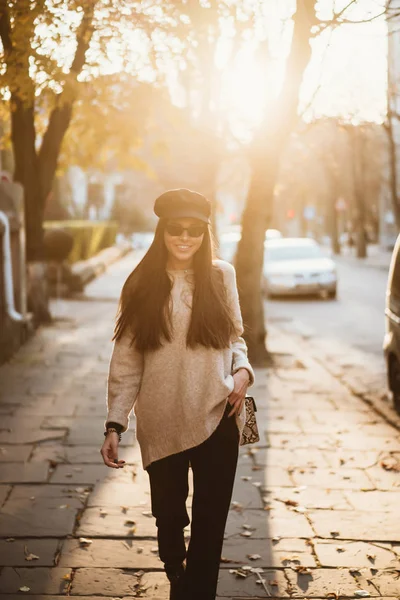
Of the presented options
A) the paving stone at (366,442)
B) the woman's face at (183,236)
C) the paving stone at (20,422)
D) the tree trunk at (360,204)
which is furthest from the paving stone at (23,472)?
the tree trunk at (360,204)

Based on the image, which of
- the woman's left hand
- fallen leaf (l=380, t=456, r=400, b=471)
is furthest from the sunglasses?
fallen leaf (l=380, t=456, r=400, b=471)

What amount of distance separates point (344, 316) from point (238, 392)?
1612 centimetres

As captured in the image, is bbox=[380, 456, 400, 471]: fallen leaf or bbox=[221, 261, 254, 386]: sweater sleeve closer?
bbox=[221, 261, 254, 386]: sweater sleeve

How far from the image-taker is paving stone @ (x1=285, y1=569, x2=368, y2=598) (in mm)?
4348

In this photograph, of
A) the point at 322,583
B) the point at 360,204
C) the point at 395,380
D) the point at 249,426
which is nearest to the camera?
the point at 249,426

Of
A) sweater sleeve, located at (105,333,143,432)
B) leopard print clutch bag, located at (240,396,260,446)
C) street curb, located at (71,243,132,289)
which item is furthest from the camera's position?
street curb, located at (71,243,132,289)

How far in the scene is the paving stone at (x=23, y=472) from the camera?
6336 millimetres

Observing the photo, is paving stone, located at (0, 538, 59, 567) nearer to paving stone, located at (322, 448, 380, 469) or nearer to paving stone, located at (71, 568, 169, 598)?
paving stone, located at (71, 568, 169, 598)

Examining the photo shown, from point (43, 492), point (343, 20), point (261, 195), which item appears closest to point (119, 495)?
point (43, 492)

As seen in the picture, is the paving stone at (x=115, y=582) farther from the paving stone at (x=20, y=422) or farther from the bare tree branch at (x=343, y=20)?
the bare tree branch at (x=343, y=20)

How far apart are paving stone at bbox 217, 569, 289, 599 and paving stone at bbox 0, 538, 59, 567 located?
86 cm

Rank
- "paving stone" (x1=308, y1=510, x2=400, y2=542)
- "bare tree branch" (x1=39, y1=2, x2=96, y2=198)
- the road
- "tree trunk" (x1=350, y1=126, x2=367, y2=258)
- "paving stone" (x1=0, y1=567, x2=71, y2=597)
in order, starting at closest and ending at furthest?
"paving stone" (x1=0, y1=567, x2=71, y2=597) < "paving stone" (x1=308, y1=510, x2=400, y2=542) < "bare tree branch" (x1=39, y1=2, x2=96, y2=198) < the road < "tree trunk" (x1=350, y1=126, x2=367, y2=258)

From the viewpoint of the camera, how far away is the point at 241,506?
18.9 feet

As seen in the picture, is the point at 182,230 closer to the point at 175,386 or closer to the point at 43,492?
the point at 175,386
